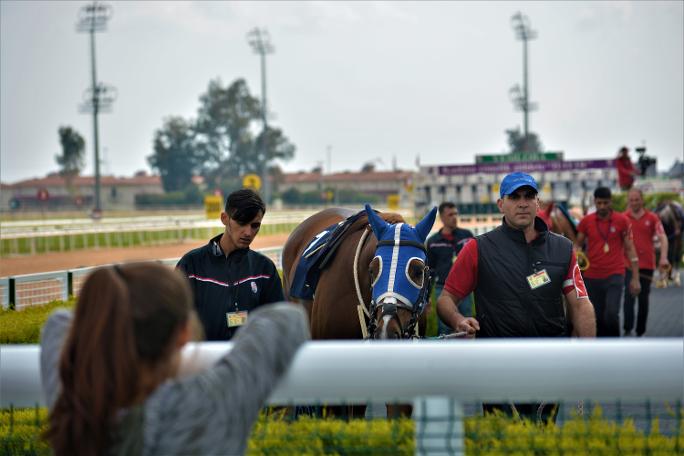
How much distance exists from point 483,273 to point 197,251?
1.39 metres

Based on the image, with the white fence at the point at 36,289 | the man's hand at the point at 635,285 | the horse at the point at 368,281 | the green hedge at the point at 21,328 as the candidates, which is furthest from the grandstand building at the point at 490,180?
the horse at the point at 368,281

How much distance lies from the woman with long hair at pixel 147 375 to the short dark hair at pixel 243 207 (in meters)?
2.94

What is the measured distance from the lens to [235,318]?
5.00m

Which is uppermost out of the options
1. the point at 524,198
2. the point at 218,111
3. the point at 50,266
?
the point at 218,111

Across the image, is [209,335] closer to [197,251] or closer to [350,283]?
[197,251]

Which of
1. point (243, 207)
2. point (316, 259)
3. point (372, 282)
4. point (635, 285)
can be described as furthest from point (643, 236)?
point (243, 207)

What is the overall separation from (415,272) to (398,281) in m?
0.12

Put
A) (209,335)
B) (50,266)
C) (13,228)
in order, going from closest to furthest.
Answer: (209,335) → (50,266) → (13,228)

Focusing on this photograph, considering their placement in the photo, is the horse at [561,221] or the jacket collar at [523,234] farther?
the horse at [561,221]

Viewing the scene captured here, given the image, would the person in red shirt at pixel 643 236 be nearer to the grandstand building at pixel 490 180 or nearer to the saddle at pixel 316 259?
the saddle at pixel 316 259

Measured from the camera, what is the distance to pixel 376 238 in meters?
6.16

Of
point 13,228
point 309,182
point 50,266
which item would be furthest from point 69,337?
point 309,182

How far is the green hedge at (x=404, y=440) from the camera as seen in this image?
2.88m

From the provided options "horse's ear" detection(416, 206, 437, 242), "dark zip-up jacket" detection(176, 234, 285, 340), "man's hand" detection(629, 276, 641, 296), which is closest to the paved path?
"man's hand" detection(629, 276, 641, 296)
